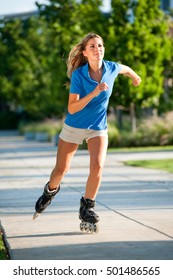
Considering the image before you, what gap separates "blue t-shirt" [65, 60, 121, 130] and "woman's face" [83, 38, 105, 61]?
4.6 inches

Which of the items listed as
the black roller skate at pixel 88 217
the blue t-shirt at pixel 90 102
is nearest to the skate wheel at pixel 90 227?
the black roller skate at pixel 88 217

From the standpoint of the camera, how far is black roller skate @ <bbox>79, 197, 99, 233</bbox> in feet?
27.5

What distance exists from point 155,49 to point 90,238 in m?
22.0

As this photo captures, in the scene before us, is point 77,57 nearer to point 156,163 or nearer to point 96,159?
point 96,159

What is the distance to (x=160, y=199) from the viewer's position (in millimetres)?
11516

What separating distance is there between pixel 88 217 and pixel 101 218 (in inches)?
46.4

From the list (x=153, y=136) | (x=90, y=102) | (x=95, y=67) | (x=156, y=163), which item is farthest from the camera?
→ (x=153, y=136)

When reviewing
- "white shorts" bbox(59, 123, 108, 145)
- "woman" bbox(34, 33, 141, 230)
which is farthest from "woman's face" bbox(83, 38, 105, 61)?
"white shorts" bbox(59, 123, 108, 145)

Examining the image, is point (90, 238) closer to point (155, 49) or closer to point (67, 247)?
point (67, 247)

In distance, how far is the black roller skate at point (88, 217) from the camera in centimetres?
837

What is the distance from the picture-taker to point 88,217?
27.6ft

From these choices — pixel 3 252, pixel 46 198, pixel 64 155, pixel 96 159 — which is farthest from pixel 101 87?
pixel 3 252

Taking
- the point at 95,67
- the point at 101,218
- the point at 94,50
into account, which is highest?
the point at 94,50

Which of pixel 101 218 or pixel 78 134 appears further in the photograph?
pixel 101 218
